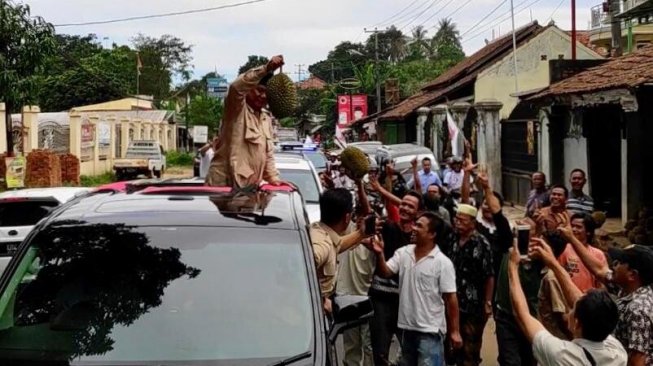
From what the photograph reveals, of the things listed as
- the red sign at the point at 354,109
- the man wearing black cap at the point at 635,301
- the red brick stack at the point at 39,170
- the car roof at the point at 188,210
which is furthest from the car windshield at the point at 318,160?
the red sign at the point at 354,109

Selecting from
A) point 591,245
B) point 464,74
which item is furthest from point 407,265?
point 464,74

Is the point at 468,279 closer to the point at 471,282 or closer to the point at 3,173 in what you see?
the point at 471,282

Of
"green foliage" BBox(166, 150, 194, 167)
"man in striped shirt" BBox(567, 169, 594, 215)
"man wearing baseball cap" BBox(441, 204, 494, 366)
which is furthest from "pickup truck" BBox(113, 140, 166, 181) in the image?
"man wearing baseball cap" BBox(441, 204, 494, 366)

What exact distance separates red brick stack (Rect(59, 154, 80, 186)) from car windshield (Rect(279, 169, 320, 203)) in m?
21.8

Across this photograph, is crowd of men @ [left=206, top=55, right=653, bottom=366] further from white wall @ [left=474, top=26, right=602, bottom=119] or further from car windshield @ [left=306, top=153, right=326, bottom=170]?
white wall @ [left=474, top=26, right=602, bottom=119]

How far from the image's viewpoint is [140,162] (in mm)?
40719

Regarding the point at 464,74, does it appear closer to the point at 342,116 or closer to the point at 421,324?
the point at 342,116

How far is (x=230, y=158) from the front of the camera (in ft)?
24.6

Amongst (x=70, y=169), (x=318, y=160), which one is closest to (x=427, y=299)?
(x=318, y=160)

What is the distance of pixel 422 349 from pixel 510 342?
0.77 metres

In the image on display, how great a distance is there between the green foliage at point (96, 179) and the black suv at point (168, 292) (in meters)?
30.9

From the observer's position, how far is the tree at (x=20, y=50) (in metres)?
25.1

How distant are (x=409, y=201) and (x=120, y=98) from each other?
220ft

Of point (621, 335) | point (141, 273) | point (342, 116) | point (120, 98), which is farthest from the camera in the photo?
point (120, 98)
